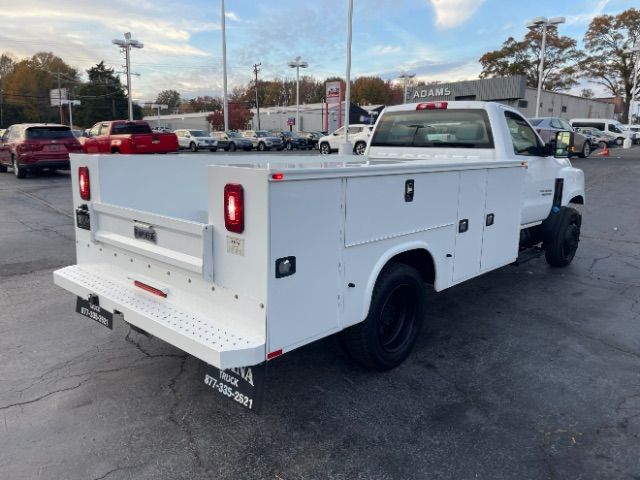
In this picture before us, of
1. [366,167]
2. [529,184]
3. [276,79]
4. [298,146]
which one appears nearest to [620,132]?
[298,146]

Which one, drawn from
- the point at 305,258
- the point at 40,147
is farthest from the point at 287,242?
the point at 40,147

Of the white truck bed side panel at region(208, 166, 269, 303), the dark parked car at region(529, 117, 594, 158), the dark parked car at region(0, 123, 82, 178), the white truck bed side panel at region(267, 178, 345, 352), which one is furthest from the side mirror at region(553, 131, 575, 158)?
the dark parked car at region(0, 123, 82, 178)

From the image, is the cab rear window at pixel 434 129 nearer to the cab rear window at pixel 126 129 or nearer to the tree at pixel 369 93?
the cab rear window at pixel 126 129

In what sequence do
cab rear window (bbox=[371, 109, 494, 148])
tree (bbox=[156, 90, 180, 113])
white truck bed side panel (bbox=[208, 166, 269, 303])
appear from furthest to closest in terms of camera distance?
tree (bbox=[156, 90, 180, 113]) → cab rear window (bbox=[371, 109, 494, 148]) → white truck bed side panel (bbox=[208, 166, 269, 303])

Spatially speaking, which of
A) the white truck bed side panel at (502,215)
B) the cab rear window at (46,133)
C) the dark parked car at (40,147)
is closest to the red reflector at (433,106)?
the white truck bed side panel at (502,215)

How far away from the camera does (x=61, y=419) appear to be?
10.5 ft

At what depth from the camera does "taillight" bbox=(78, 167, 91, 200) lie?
3830 millimetres

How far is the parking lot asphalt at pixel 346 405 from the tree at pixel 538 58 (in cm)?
6922

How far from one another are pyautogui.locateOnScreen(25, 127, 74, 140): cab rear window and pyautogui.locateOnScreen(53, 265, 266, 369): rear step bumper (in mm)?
15259

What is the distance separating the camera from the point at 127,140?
2117 centimetres

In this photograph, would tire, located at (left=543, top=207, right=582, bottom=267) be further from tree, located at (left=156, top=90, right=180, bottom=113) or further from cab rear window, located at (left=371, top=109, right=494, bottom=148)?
tree, located at (left=156, top=90, right=180, bottom=113)

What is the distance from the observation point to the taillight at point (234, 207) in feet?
8.64

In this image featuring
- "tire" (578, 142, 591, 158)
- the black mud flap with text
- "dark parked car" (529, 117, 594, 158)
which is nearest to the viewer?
the black mud flap with text

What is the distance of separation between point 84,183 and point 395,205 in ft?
7.82
